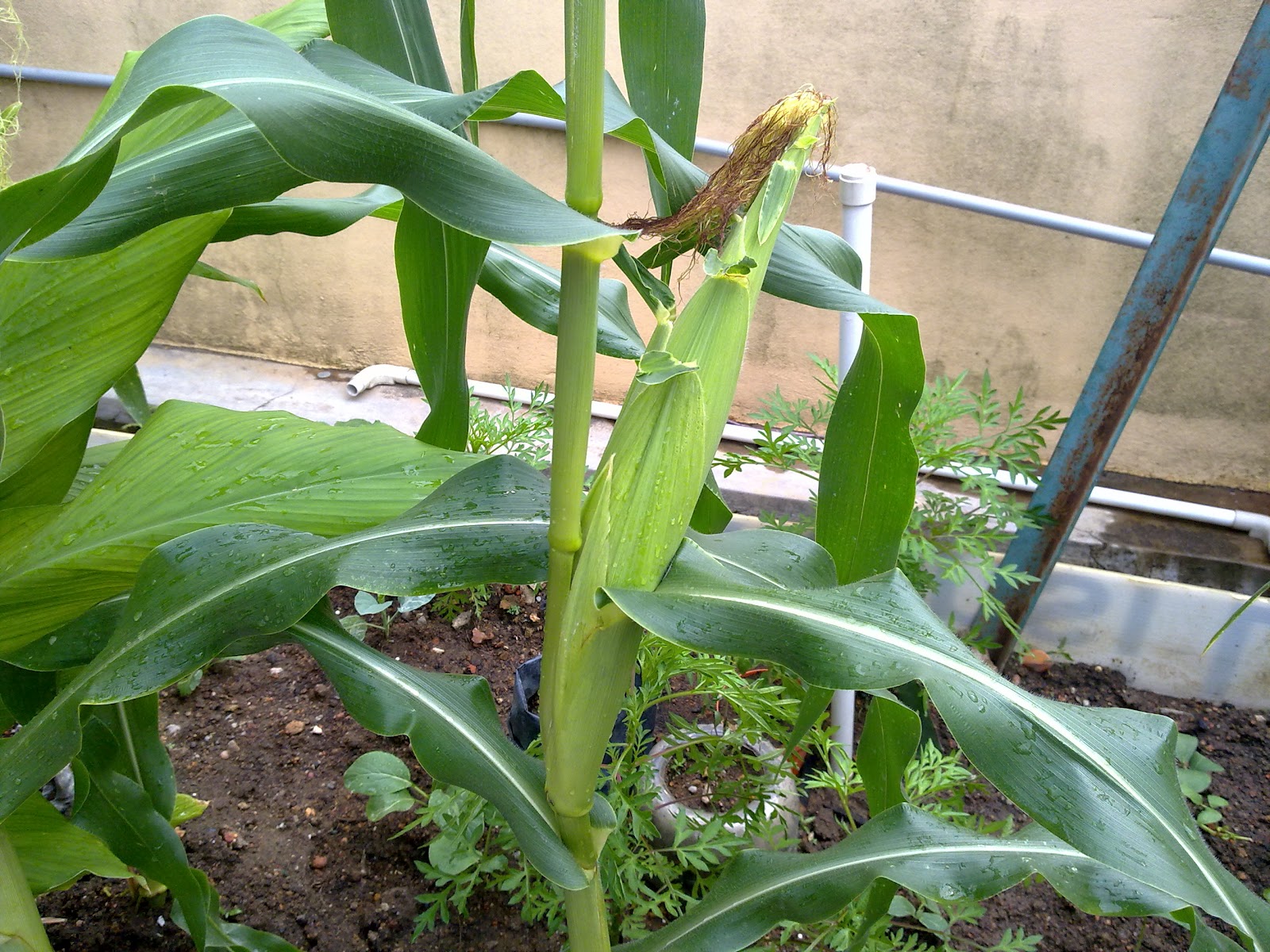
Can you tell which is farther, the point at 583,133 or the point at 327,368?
the point at 327,368

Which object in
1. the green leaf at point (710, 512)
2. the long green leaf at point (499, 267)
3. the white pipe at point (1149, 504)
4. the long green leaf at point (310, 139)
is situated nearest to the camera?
the long green leaf at point (310, 139)

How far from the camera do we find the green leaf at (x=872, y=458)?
0.63m

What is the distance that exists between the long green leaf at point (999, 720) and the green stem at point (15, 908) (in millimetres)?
554

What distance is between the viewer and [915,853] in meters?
0.70

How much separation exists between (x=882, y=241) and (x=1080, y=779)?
5.29ft

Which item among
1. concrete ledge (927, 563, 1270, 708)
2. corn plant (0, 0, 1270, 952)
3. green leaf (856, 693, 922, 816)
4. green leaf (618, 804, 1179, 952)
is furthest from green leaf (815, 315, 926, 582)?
concrete ledge (927, 563, 1270, 708)

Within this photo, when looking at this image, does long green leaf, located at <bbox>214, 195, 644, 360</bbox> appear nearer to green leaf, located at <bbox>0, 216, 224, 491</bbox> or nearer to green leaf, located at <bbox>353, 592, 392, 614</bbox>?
green leaf, located at <bbox>0, 216, 224, 491</bbox>

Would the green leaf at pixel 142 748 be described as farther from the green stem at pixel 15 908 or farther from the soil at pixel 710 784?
the soil at pixel 710 784

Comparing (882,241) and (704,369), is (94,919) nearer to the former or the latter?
(704,369)

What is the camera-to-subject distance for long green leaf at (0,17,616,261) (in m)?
0.39

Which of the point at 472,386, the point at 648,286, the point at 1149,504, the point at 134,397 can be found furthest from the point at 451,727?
the point at 1149,504

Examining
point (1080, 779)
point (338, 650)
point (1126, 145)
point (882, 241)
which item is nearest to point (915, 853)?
point (1080, 779)

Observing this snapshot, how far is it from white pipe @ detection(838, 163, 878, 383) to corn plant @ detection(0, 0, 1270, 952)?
0.22m

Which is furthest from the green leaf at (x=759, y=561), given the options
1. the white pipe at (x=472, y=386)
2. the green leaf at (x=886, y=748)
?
the white pipe at (x=472, y=386)
